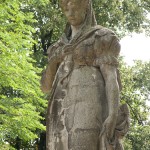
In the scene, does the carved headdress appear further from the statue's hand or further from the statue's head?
the statue's hand

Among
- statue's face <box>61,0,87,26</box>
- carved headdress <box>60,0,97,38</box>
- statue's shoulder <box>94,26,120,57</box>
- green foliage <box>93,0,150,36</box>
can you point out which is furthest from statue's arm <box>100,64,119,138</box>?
green foliage <box>93,0,150,36</box>

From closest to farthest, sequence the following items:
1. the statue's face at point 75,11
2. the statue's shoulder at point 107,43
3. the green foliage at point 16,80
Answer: the statue's shoulder at point 107,43
the statue's face at point 75,11
the green foliage at point 16,80

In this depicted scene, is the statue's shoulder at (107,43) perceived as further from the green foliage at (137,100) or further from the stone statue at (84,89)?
the green foliage at (137,100)

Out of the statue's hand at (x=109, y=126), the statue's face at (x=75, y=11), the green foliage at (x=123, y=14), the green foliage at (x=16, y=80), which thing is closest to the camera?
the statue's hand at (x=109, y=126)

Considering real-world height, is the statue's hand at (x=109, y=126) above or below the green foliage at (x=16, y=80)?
below

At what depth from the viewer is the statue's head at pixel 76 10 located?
Result: 6.32m

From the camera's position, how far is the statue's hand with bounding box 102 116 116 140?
562 cm

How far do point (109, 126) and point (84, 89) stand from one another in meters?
0.61

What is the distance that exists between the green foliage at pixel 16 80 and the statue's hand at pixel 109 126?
9547 millimetres

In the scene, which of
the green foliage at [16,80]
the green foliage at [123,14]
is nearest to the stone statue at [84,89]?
the green foliage at [16,80]

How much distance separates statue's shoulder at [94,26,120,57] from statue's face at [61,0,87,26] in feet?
1.42

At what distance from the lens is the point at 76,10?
249 inches

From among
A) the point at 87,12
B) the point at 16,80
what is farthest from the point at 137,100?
the point at 87,12

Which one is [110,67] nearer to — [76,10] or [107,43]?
[107,43]
